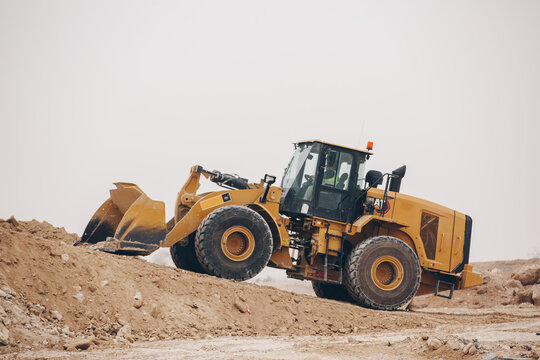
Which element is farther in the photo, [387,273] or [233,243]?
[387,273]

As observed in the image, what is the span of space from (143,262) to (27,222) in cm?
290

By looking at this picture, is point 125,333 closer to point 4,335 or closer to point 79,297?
point 79,297

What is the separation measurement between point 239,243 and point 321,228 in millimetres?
1678

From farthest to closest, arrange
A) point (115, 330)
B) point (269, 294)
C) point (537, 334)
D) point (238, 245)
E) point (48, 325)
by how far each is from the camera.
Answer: point (238, 245)
point (269, 294)
point (537, 334)
point (115, 330)
point (48, 325)

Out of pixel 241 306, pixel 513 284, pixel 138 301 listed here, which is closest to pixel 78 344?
pixel 138 301

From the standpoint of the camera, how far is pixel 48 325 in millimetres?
8250

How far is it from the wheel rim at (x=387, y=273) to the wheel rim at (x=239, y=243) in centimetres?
238

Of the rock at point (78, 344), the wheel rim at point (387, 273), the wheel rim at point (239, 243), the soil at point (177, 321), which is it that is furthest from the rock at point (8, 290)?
the wheel rim at point (387, 273)

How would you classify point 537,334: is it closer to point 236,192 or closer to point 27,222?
point 236,192

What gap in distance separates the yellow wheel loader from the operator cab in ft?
0.06

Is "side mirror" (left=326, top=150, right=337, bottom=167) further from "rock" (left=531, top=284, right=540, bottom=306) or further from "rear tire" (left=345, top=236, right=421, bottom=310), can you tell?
"rock" (left=531, top=284, right=540, bottom=306)

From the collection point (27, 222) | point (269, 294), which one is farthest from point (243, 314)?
point (27, 222)

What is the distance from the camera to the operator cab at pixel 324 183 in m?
12.8

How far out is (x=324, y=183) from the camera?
12.9 metres
